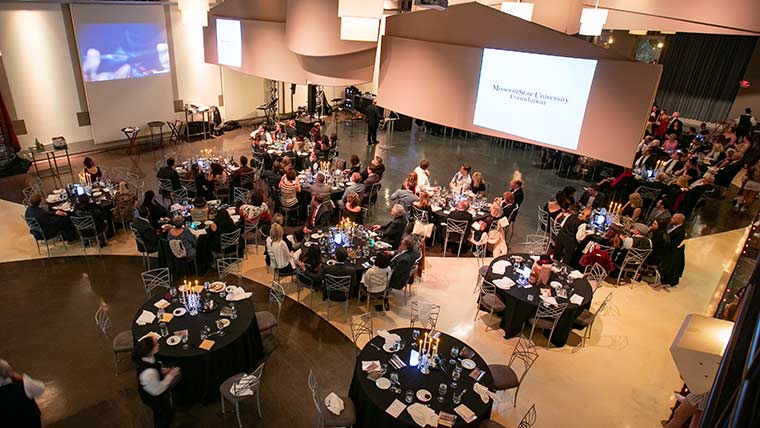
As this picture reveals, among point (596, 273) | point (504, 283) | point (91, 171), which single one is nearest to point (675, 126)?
point (596, 273)

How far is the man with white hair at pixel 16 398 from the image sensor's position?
15.3 ft

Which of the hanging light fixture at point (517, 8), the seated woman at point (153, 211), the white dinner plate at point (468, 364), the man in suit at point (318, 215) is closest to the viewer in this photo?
the white dinner plate at point (468, 364)

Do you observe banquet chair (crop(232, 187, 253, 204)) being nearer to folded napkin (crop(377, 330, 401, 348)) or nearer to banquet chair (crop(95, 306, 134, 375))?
banquet chair (crop(95, 306, 134, 375))

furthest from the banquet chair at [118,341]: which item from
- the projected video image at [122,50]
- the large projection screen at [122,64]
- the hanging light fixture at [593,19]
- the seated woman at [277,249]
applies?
the projected video image at [122,50]

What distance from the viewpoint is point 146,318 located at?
19.2ft

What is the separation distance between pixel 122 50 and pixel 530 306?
1340cm

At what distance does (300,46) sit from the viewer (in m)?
7.74

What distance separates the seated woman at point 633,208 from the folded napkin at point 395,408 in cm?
684

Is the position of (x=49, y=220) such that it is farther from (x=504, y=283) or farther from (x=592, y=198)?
(x=592, y=198)

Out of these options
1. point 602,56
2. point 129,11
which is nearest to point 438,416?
point 602,56

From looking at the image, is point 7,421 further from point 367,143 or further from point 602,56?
point 367,143

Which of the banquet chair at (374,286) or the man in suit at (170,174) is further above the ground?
the man in suit at (170,174)

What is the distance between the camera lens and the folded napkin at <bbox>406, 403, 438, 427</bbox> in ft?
15.5

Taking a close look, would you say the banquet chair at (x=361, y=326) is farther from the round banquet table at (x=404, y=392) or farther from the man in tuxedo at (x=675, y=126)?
the man in tuxedo at (x=675, y=126)
